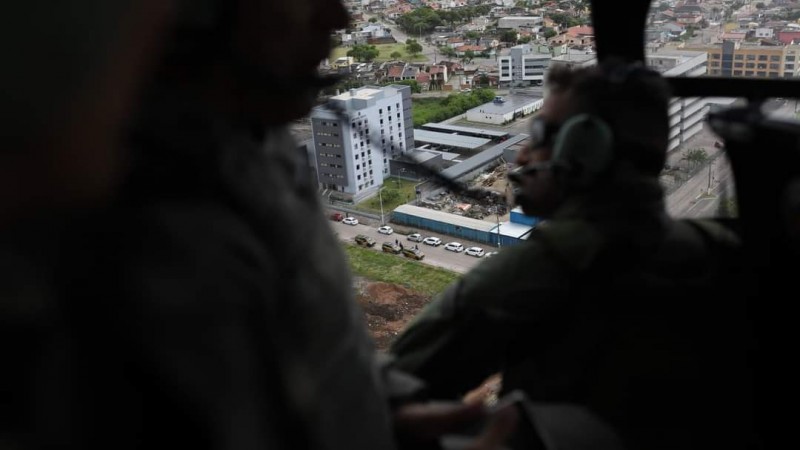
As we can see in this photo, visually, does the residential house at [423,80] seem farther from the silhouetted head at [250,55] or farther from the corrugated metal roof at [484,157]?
the silhouetted head at [250,55]

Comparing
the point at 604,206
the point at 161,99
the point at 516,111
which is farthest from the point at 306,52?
the point at 516,111

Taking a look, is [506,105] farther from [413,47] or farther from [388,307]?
[388,307]

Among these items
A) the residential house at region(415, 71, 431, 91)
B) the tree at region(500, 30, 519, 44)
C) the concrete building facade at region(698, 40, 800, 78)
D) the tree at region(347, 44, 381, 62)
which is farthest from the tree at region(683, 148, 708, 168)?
the residential house at region(415, 71, 431, 91)

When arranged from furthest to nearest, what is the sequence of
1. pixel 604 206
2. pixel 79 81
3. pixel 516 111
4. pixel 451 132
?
pixel 451 132, pixel 516 111, pixel 604 206, pixel 79 81

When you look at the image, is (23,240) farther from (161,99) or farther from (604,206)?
(604,206)

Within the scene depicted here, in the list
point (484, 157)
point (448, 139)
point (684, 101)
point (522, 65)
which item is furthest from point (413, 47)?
point (684, 101)
